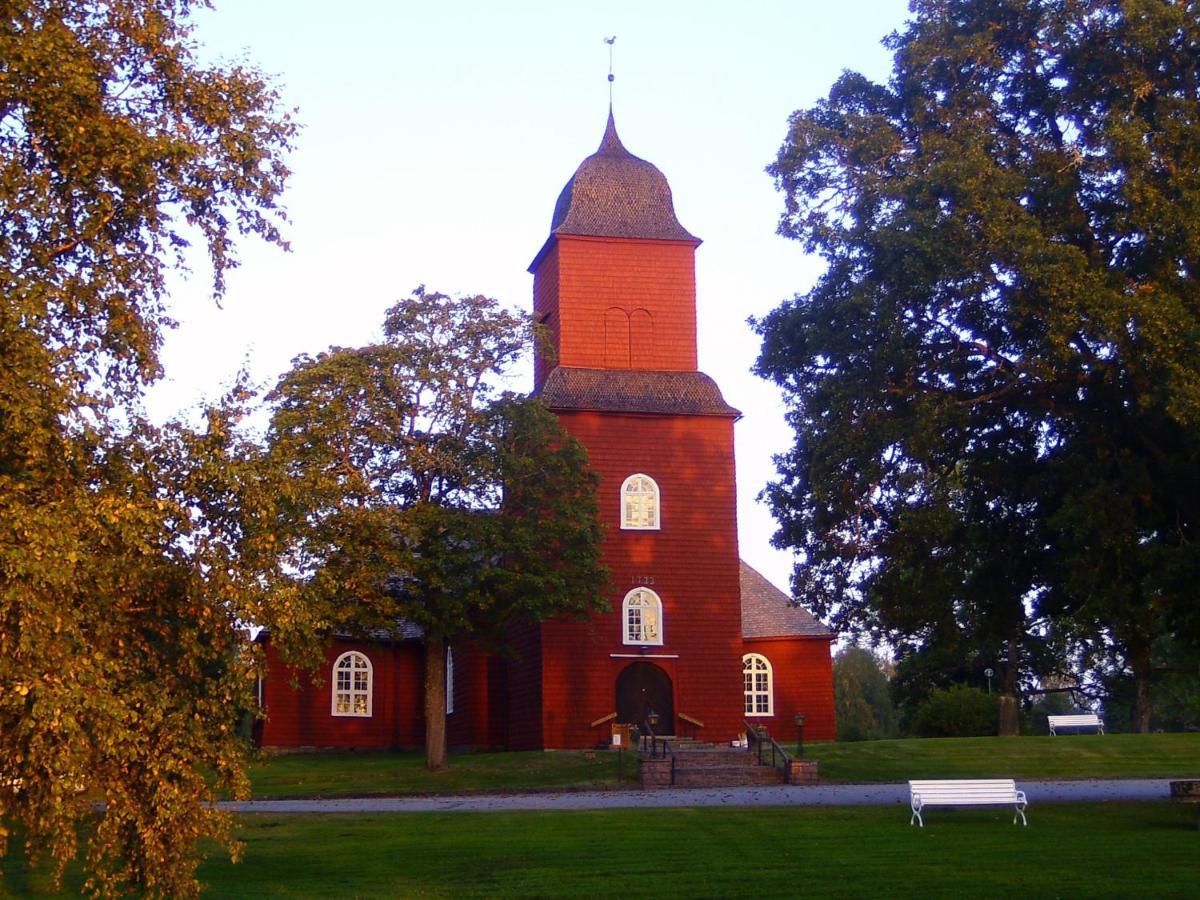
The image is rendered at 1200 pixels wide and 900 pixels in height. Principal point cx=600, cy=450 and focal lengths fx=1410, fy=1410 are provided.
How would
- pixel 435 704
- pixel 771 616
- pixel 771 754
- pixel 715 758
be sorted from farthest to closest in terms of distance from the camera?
1. pixel 771 616
2. pixel 435 704
3. pixel 715 758
4. pixel 771 754

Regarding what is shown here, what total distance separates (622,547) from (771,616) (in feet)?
32.2

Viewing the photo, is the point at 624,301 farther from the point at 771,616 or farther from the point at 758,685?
the point at 758,685

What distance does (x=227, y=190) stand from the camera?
14.2 metres

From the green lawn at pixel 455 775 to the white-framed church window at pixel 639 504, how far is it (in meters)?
6.26

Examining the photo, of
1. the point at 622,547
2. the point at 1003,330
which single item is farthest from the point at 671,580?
the point at 1003,330

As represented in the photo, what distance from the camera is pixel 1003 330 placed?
898 inches

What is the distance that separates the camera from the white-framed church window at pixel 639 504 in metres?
37.3

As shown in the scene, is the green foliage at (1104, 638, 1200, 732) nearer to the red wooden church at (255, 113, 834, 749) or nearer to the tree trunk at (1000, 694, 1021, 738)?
the tree trunk at (1000, 694, 1021, 738)

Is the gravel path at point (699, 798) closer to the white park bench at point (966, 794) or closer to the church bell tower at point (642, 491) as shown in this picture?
the white park bench at point (966, 794)

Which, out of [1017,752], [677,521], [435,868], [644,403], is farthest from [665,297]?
[435,868]

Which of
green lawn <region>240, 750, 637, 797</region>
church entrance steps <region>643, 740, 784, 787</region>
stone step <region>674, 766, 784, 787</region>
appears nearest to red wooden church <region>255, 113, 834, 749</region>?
green lawn <region>240, 750, 637, 797</region>

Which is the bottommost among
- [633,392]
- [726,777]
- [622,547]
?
[726,777]

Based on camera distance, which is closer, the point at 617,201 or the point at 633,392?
the point at 633,392

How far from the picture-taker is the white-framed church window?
37312 millimetres
